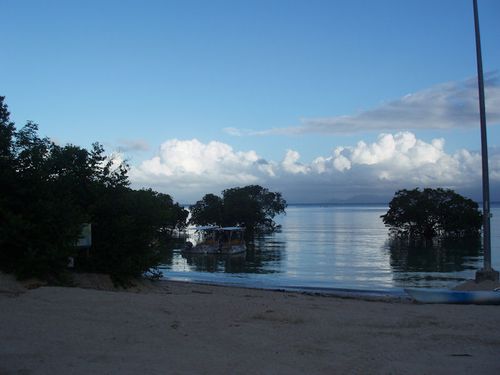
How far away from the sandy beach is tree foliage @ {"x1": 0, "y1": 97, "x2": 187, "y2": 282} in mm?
2098

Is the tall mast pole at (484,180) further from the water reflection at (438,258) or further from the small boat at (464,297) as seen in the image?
the water reflection at (438,258)

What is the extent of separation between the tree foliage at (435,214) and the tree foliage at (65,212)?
66.5m

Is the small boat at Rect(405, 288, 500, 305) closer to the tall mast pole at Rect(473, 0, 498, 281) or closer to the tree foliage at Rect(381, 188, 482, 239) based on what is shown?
the tall mast pole at Rect(473, 0, 498, 281)

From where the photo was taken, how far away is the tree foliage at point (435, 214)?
256 ft

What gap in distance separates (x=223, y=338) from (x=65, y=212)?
758cm

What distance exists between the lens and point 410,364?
21.7 ft

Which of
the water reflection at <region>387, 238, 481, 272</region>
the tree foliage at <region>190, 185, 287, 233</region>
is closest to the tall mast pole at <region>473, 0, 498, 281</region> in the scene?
the water reflection at <region>387, 238, 481, 272</region>

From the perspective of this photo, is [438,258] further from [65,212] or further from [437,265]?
[65,212]

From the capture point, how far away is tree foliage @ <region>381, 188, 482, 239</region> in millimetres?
78062

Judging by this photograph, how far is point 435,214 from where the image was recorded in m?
78.5

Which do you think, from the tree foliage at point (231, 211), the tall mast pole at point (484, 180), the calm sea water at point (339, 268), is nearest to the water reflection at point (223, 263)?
the calm sea water at point (339, 268)

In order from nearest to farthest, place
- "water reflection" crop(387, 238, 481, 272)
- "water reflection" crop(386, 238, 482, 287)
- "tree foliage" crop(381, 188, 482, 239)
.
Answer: "water reflection" crop(386, 238, 482, 287)
"water reflection" crop(387, 238, 481, 272)
"tree foliage" crop(381, 188, 482, 239)

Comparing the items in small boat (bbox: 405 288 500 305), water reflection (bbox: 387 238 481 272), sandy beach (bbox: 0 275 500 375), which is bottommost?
water reflection (bbox: 387 238 481 272)

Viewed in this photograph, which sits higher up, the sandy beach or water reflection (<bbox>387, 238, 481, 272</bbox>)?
the sandy beach
